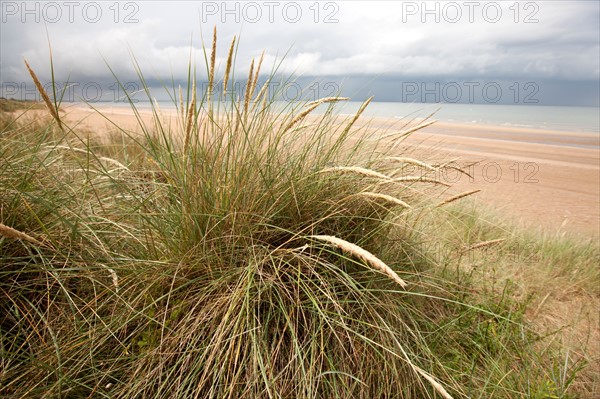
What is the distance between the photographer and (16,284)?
1683 mm

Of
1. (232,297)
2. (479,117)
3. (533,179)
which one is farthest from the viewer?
(479,117)

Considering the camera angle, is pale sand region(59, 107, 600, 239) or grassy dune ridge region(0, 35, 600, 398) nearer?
grassy dune ridge region(0, 35, 600, 398)

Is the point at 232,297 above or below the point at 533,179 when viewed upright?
above

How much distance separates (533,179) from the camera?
10680 millimetres

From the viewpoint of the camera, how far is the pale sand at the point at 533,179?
212 inches

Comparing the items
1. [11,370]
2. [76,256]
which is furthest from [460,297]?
[11,370]

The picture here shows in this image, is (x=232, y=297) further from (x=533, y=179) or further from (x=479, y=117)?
(x=479, y=117)

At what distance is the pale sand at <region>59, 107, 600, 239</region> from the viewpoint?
5.39 m

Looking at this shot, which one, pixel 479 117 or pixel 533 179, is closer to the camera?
pixel 533 179

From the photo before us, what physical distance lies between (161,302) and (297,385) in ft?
2.05

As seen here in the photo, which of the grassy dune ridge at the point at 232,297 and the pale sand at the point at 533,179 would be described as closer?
the grassy dune ridge at the point at 232,297

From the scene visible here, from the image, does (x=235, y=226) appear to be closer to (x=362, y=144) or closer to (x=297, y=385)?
(x=297, y=385)

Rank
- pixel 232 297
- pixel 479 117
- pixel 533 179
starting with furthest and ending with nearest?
pixel 479 117, pixel 533 179, pixel 232 297

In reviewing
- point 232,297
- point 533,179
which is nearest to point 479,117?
point 533,179
